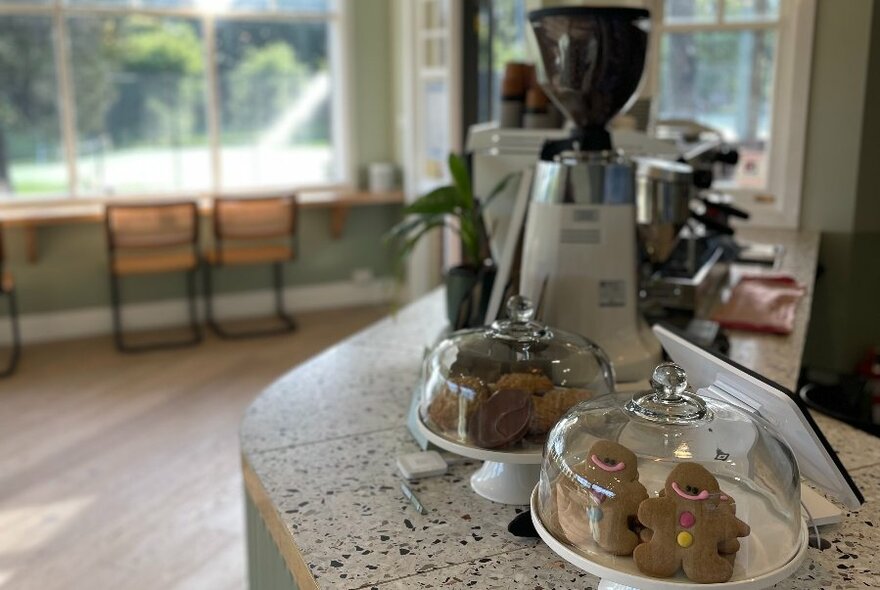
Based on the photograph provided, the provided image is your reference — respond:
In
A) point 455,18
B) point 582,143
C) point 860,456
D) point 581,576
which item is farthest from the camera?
point 455,18

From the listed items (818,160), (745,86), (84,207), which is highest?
(745,86)

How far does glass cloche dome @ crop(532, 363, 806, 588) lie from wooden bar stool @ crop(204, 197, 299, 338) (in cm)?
426

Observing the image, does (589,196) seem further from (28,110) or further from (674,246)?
(28,110)

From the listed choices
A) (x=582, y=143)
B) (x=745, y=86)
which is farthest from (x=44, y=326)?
(x=582, y=143)

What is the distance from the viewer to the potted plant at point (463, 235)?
1.84 m

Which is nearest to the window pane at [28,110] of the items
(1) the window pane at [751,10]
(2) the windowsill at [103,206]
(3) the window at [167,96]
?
(3) the window at [167,96]

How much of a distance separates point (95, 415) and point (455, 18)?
2.87 metres

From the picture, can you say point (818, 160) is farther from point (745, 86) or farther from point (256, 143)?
point (256, 143)

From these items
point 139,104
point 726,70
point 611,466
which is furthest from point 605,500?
point 139,104

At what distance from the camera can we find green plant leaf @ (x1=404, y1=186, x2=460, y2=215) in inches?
73.4

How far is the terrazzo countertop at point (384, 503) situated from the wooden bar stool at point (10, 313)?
3134 mm

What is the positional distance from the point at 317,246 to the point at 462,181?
4.08 m

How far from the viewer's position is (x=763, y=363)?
1.92 meters

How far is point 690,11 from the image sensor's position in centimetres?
389
